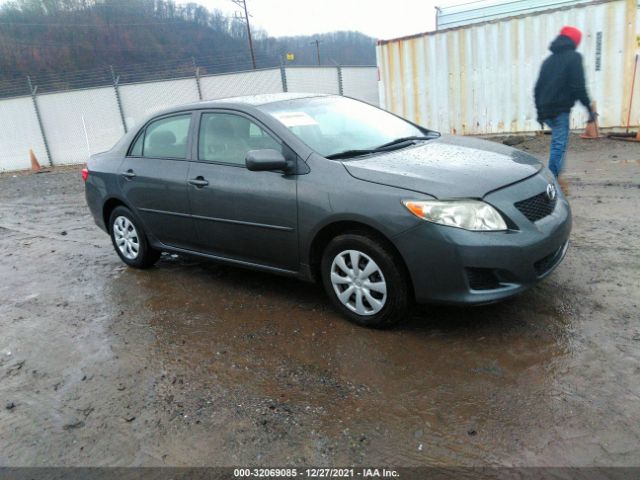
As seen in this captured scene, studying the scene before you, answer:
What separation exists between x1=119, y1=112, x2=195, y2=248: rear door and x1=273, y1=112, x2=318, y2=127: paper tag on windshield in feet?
3.07

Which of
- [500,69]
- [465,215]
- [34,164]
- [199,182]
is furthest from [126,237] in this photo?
[34,164]

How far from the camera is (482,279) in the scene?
321 centimetres

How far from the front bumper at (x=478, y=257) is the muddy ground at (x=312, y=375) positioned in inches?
13.8

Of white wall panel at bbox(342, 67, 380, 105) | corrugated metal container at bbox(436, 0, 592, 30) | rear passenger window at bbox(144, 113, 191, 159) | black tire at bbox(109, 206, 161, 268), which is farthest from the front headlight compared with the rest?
white wall panel at bbox(342, 67, 380, 105)

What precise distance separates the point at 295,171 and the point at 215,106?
1.19 meters

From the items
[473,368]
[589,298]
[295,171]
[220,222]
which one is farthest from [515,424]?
[220,222]

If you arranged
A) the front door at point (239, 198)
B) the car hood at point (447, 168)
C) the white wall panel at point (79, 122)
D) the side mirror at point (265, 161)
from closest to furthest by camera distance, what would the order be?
the car hood at point (447, 168)
the side mirror at point (265, 161)
the front door at point (239, 198)
the white wall panel at point (79, 122)

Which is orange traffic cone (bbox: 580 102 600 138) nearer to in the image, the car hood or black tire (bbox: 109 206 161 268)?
the car hood

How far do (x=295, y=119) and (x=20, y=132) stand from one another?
A: 57.4 ft

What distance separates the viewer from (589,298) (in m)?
3.75

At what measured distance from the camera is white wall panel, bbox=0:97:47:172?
18.0m

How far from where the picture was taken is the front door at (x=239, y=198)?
388cm

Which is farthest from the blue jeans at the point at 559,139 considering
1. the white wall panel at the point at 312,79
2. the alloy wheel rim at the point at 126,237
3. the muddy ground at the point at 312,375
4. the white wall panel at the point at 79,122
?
the white wall panel at the point at 79,122

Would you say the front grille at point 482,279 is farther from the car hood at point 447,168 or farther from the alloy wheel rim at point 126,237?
the alloy wheel rim at point 126,237
